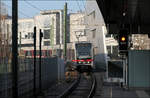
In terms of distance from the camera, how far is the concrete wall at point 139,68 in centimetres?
1928

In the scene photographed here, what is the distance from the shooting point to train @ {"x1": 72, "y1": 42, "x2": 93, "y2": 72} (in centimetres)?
3512

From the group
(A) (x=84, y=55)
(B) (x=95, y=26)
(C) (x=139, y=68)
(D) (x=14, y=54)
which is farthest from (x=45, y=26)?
(D) (x=14, y=54)

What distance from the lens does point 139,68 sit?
19422mm

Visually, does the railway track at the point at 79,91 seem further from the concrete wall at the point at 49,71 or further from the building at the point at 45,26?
the building at the point at 45,26

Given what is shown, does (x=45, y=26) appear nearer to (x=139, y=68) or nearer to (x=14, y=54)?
(x=139, y=68)

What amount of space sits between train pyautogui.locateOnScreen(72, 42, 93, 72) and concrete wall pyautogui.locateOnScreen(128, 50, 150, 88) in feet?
51.1

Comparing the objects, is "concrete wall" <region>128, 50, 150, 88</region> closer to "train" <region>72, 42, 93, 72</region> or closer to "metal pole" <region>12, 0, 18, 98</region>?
"metal pole" <region>12, 0, 18, 98</region>

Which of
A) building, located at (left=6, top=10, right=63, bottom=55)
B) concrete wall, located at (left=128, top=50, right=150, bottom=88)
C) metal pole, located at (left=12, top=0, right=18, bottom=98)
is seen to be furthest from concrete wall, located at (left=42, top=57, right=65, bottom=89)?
building, located at (left=6, top=10, right=63, bottom=55)

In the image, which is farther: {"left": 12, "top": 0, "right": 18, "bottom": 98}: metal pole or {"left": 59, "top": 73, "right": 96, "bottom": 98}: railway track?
{"left": 59, "top": 73, "right": 96, "bottom": 98}: railway track

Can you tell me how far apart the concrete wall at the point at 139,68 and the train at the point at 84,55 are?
51.1 ft

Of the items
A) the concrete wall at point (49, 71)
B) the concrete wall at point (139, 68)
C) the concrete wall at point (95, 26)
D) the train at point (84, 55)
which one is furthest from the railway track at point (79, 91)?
the concrete wall at point (95, 26)

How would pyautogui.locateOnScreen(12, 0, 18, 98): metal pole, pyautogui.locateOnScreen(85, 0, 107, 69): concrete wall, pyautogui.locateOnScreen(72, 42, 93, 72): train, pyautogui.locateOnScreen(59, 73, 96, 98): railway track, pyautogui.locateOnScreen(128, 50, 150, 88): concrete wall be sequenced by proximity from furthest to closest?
1. pyautogui.locateOnScreen(85, 0, 107, 69): concrete wall
2. pyautogui.locateOnScreen(72, 42, 93, 72): train
3. pyautogui.locateOnScreen(128, 50, 150, 88): concrete wall
4. pyautogui.locateOnScreen(59, 73, 96, 98): railway track
5. pyautogui.locateOnScreen(12, 0, 18, 98): metal pole

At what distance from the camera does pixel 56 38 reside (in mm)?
91250

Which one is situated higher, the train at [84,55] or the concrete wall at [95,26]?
the concrete wall at [95,26]
